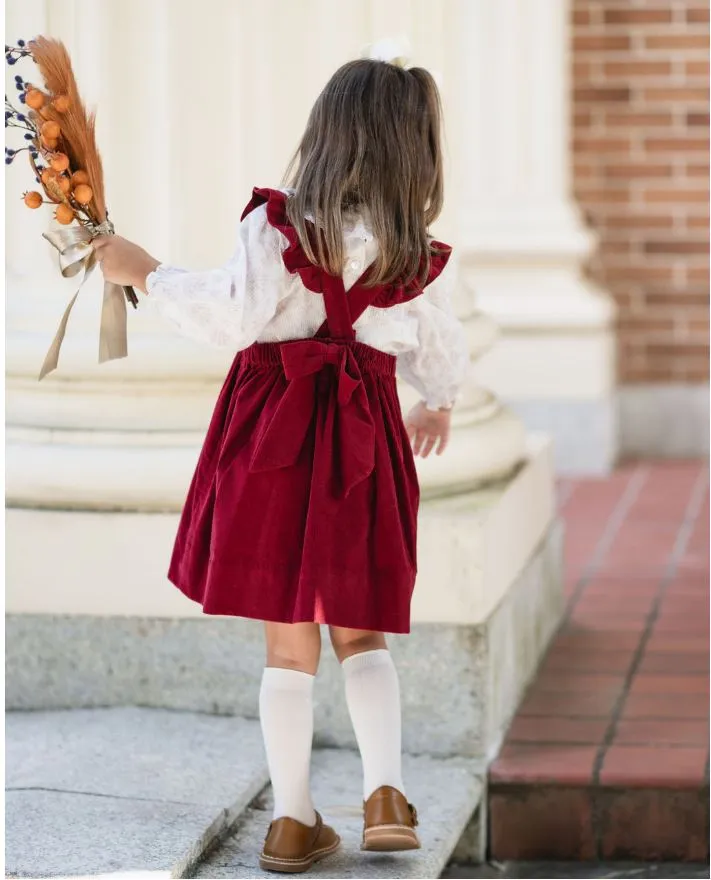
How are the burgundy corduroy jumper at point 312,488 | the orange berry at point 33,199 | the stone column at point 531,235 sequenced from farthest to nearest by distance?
the stone column at point 531,235, the burgundy corduroy jumper at point 312,488, the orange berry at point 33,199

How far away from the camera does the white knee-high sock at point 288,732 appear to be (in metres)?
2.56

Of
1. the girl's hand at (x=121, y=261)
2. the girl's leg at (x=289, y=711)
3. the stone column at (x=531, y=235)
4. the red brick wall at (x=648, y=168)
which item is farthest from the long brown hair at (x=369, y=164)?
the red brick wall at (x=648, y=168)

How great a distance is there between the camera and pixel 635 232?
700 centimetres

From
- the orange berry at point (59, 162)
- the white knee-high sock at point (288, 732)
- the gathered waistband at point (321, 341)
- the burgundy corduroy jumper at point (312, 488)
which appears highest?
the orange berry at point (59, 162)

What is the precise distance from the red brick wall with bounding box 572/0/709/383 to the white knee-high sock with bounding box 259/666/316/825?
4.74 m

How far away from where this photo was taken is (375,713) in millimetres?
2590

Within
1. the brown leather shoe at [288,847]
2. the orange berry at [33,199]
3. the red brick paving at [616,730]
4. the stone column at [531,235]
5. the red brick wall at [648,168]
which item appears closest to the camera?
the orange berry at [33,199]

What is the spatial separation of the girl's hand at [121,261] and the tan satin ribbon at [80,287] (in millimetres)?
17

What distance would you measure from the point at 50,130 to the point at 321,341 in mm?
549

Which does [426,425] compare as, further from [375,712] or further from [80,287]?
[80,287]

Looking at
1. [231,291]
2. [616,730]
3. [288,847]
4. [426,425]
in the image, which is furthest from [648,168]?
[288,847]

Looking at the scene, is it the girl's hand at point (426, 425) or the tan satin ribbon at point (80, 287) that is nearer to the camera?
the tan satin ribbon at point (80, 287)

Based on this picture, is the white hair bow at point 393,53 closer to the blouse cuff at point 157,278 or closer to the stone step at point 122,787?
the blouse cuff at point 157,278

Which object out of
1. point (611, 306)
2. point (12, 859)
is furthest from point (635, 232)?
point (12, 859)
